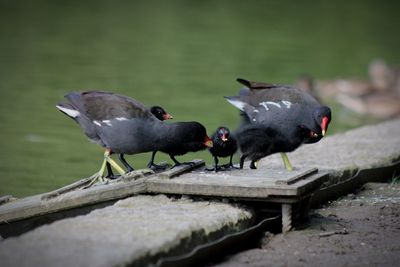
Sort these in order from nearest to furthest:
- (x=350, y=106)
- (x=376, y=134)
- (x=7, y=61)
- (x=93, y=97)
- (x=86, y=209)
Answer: (x=86, y=209) → (x=93, y=97) → (x=376, y=134) → (x=350, y=106) → (x=7, y=61)

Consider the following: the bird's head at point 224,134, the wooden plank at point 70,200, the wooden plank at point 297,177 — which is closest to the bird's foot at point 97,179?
the wooden plank at point 70,200

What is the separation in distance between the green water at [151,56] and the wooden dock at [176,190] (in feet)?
8.30

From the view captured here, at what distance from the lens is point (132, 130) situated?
22.3 feet

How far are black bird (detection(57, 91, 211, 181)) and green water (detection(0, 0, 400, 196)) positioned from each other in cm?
221

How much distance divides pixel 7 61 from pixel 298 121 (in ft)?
35.7

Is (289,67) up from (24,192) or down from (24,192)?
up

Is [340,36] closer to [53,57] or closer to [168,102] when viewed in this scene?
[53,57]

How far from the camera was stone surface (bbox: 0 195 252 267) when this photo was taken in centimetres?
490

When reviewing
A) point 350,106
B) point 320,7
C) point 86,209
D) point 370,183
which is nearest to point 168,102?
point 350,106

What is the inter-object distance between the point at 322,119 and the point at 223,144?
0.91 meters

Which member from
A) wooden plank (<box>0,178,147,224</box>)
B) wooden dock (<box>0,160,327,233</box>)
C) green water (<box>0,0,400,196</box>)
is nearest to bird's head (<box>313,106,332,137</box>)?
wooden dock (<box>0,160,327,233</box>)

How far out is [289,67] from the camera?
1791 cm

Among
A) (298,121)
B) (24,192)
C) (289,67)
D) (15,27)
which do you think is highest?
(15,27)

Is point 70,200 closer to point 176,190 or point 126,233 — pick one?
point 176,190
